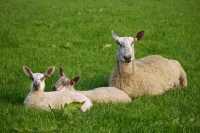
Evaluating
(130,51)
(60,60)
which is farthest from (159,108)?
(60,60)

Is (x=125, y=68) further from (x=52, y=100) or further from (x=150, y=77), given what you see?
(x=52, y=100)

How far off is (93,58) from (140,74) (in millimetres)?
2313

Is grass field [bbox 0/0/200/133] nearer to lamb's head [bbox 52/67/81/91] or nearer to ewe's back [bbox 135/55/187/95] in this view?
ewe's back [bbox 135/55/187/95]

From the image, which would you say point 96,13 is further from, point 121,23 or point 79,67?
point 79,67

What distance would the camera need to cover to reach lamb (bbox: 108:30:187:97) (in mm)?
7324

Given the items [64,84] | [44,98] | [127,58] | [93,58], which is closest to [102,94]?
[64,84]

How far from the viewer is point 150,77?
7969 mm

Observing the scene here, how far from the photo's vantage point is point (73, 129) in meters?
4.82

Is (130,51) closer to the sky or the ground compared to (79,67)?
closer to the sky

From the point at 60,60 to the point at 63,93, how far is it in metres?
3.51

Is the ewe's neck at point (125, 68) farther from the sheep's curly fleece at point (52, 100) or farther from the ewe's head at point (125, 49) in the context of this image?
the sheep's curly fleece at point (52, 100)

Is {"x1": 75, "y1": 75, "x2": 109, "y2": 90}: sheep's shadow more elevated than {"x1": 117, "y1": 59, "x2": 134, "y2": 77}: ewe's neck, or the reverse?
{"x1": 117, "y1": 59, "x2": 134, "y2": 77}: ewe's neck

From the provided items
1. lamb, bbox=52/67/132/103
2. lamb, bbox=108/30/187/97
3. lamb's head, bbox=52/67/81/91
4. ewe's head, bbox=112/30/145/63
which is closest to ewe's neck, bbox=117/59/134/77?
lamb, bbox=108/30/187/97

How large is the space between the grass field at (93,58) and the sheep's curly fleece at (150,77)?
351 mm
